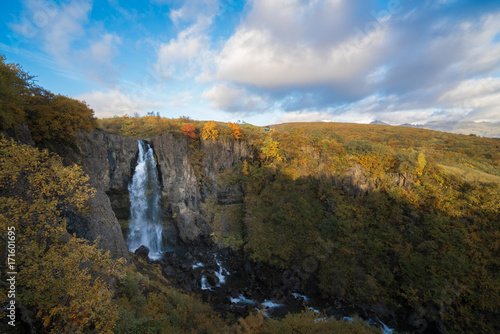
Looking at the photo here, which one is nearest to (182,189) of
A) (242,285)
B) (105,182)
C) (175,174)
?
(175,174)

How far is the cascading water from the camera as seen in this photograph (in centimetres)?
2452

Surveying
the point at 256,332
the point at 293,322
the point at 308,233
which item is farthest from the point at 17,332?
the point at 308,233

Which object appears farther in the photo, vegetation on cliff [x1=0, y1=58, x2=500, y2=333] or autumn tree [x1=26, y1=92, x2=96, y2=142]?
autumn tree [x1=26, y1=92, x2=96, y2=142]

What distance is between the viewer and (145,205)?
25.1 metres

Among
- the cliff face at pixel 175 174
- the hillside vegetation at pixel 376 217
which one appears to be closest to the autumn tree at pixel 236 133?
the hillside vegetation at pixel 376 217

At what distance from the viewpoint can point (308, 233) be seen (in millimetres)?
22047

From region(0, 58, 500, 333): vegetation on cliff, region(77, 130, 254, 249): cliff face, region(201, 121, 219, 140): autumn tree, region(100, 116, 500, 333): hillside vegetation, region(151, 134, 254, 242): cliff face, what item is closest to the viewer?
region(0, 58, 500, 333): vegetation on cliff

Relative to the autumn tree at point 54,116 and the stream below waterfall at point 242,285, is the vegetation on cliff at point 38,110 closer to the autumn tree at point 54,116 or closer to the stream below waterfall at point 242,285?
the autumn tree at point 54,116

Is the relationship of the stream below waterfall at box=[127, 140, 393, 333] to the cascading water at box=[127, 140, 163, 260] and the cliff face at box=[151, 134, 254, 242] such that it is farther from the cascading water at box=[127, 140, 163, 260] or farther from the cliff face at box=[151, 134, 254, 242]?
the cliff face at box=[151, 134, 254, 242]

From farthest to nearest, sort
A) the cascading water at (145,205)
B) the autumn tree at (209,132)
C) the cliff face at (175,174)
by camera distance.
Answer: the autumn tree at (209,132) → the cascading water at (145,205) → the cliff face at (175,174)

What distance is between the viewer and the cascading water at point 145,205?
80.4 ft

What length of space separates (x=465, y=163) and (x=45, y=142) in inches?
1730

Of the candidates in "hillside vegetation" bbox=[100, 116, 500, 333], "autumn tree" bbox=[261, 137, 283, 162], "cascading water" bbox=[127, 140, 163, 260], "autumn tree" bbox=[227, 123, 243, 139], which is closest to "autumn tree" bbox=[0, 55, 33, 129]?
"cascading water" bbox=[127, 140, 163, 260]

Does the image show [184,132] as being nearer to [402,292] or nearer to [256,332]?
[256,332]
